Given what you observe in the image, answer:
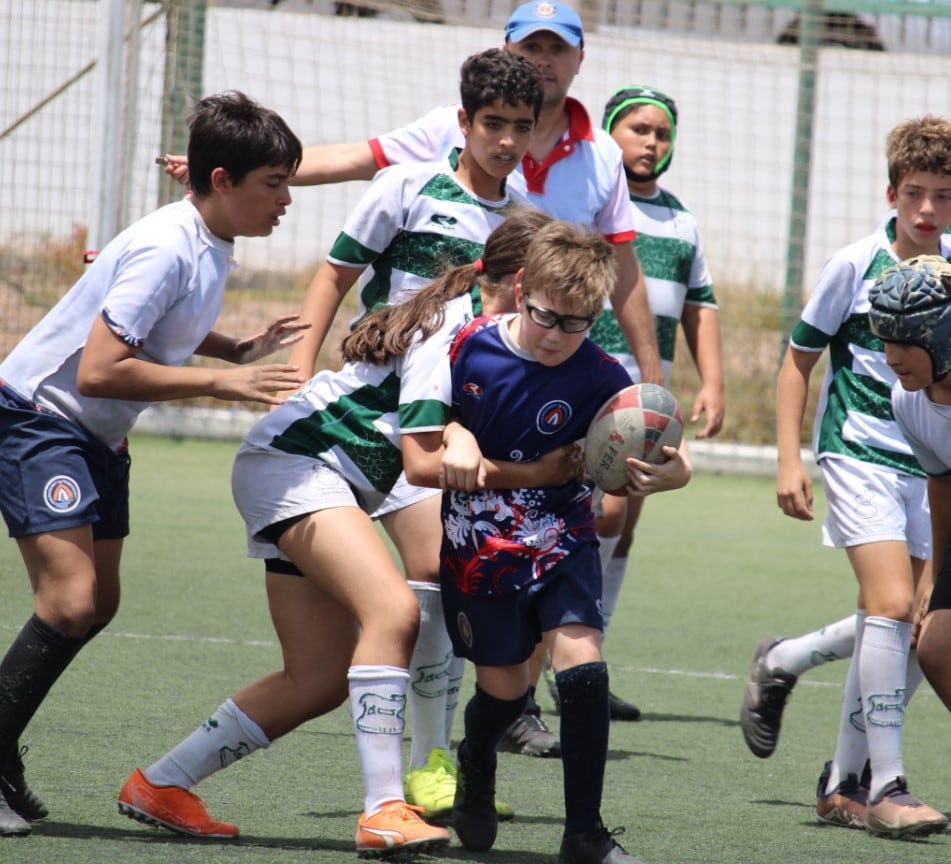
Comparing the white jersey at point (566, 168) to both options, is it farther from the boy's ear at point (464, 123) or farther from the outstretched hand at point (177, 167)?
the outstretched hand at point (177, 167)

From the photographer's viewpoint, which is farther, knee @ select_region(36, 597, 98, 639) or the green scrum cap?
the green scrum cap

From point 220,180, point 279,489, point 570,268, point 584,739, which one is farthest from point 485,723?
point 220,180

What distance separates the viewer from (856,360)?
16.4ft

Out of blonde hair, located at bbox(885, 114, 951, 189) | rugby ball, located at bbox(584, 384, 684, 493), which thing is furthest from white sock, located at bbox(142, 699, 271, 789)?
blonde hair, located at bbox(885, 114, 951, 189)

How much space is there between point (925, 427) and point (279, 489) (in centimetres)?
170

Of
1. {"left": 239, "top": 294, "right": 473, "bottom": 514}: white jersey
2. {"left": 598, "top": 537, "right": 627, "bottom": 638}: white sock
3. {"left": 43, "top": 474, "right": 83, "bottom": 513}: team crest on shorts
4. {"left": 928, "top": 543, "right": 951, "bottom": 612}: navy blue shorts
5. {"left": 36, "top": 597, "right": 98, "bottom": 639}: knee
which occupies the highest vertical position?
{"left": 239, "top": 294, "right": 473, "bottom": 514}: white jersey

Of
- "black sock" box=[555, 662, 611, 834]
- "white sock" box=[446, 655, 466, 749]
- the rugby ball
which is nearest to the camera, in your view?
"black sock" box=[555, 662, 611, 834]

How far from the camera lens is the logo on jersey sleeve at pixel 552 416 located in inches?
154

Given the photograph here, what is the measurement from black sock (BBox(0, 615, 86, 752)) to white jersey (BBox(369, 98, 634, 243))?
2015 millimetres

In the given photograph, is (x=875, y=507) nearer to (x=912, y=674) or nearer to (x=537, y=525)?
(x=912, y=674)

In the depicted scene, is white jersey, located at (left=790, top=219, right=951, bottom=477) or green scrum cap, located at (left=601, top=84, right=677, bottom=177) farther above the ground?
green scrum cap, located at (left=601, top=84, right=677, bottom=177)

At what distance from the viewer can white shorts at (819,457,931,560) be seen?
479 centimetres

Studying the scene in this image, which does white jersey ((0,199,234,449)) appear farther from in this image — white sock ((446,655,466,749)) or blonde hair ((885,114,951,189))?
blonde hair ((885,114,951,189))

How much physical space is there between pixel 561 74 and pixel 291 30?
9.17 metres
